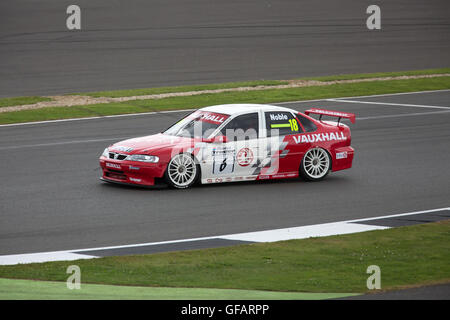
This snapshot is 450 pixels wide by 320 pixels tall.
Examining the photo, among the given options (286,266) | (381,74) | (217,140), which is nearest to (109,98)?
(381,74)

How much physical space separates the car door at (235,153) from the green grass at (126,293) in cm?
601

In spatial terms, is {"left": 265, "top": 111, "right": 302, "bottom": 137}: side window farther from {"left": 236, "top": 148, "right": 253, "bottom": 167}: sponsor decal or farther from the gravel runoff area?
the gravel runoff area

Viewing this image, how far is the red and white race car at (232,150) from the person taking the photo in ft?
50.4

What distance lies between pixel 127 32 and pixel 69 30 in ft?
9.37

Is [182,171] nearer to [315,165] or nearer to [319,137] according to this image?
[315,165]

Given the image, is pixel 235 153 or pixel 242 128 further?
pixel 242 128

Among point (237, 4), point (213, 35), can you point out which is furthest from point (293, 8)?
point (213, 35)

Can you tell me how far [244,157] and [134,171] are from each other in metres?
1.96

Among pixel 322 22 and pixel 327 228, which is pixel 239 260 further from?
pixel 322 22

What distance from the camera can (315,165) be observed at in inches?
655

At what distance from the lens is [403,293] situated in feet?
30.8

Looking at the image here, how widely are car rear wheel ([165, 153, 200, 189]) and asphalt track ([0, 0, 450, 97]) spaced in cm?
1397

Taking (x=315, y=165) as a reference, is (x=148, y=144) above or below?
above

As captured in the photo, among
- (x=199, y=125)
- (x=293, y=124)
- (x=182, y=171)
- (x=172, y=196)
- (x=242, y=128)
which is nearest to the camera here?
(x=172, y=196)
